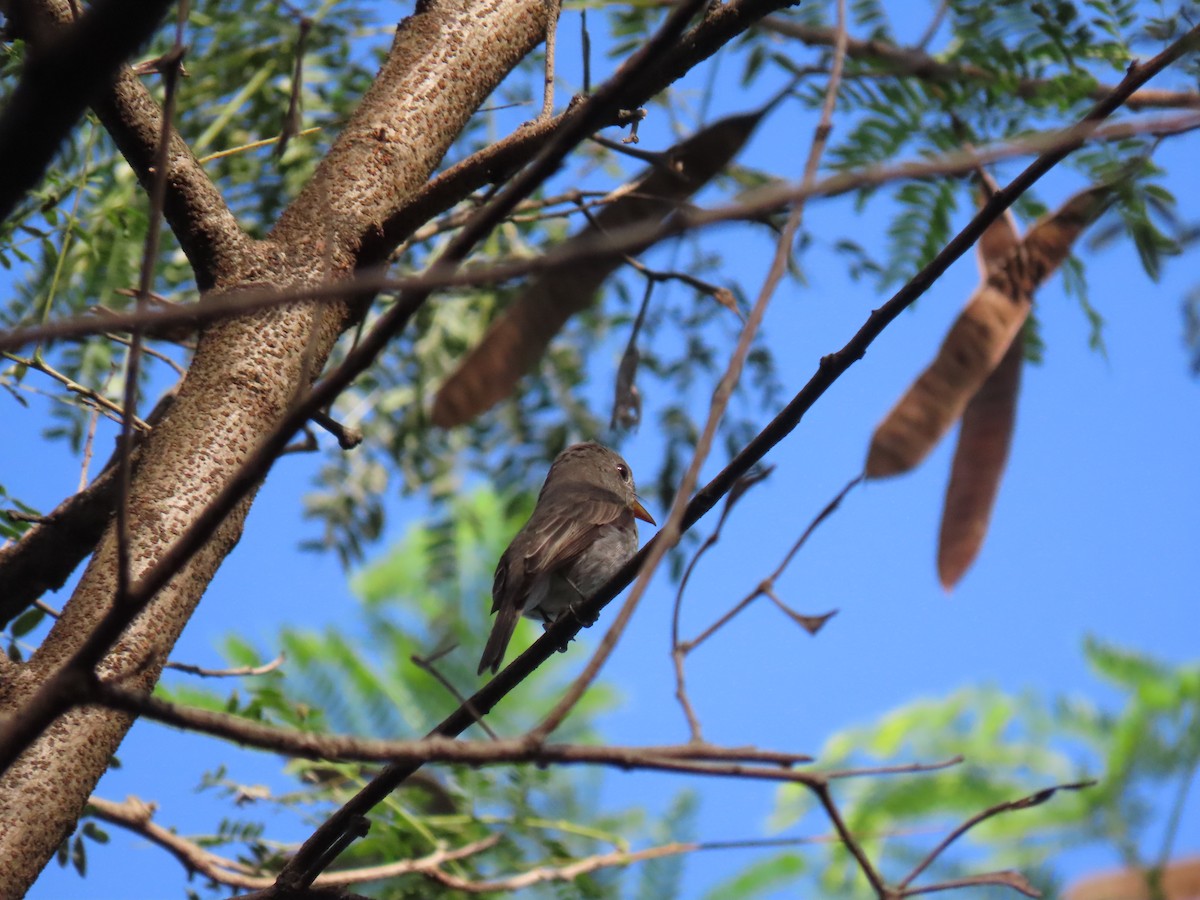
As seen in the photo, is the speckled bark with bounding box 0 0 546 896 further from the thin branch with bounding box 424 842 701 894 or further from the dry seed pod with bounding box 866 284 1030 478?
the dry seed pod with bounding box 866 284 1030 478

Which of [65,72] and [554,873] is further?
[554,873]

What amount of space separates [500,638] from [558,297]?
1.13m

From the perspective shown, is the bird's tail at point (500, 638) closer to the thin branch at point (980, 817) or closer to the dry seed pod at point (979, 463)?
the dry seed pod at point (979, 463)

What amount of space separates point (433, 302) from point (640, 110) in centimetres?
356

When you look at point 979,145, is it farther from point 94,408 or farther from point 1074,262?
point 94,408

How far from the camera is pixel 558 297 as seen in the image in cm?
402

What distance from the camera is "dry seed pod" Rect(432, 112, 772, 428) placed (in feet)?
12.3

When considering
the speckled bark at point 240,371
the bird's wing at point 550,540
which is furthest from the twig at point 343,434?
the bird's wing at point 550,540

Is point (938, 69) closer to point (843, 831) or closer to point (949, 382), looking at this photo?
point (949, 382)

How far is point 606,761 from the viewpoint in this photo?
1356mm

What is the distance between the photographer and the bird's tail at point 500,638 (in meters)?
3.93

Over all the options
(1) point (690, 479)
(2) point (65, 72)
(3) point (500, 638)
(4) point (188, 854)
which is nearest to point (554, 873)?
(3) point (500, 638)

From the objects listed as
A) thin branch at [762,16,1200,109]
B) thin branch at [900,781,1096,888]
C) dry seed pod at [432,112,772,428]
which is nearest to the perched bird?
dry seed pod at [432,112,772,428]

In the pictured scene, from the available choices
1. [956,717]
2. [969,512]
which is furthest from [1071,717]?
[969,512]
